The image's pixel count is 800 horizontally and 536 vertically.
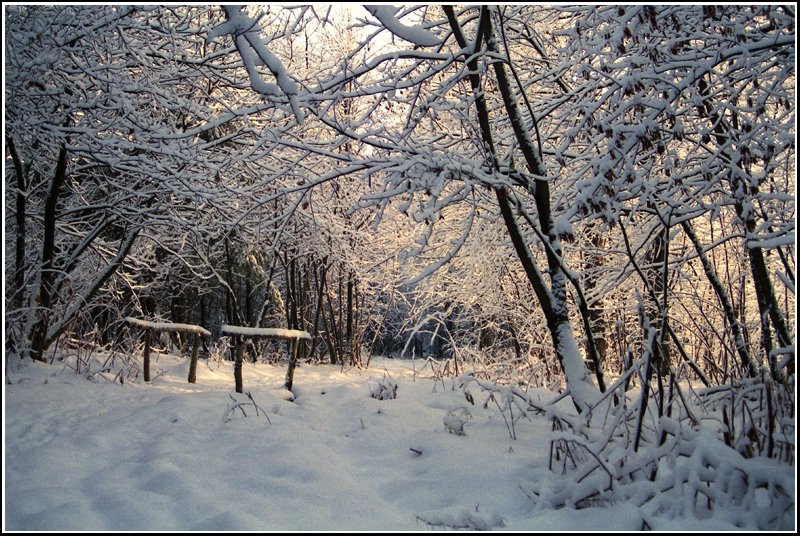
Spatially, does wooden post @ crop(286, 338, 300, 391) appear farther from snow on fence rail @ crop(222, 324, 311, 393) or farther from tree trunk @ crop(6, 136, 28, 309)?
tree trunk @ crop(6, 136, 28, 309)

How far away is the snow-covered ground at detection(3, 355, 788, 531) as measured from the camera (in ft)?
8.45

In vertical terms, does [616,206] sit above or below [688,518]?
above

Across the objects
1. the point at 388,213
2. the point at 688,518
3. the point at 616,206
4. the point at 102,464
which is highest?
the point at 388,213

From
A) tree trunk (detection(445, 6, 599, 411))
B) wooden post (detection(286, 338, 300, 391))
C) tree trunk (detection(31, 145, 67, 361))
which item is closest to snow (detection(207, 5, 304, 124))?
tree trunk (detection(445, 6, 599, 411))

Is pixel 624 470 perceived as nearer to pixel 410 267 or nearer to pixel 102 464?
pixel 102 464

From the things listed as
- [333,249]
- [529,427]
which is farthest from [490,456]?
[333,249]

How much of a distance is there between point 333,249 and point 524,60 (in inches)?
210

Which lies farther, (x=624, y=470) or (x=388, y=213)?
(x=388, y=213)

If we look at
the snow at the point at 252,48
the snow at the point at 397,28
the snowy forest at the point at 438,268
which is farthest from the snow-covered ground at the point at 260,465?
the snow at the point at 397,28

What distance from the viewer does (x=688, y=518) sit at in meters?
2.33

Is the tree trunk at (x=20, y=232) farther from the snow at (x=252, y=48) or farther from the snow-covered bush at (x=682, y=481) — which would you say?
the snow-covered bush at (x=682, y=481)

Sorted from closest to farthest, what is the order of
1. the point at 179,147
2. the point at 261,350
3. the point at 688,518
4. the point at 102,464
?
the point at 688,518 < the point at 102,464 < the point at 179,147 < the point at 261,350

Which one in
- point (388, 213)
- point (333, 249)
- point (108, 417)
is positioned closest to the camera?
point (108, 417)

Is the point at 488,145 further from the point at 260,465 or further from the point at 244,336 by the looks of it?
the point at 244,336
